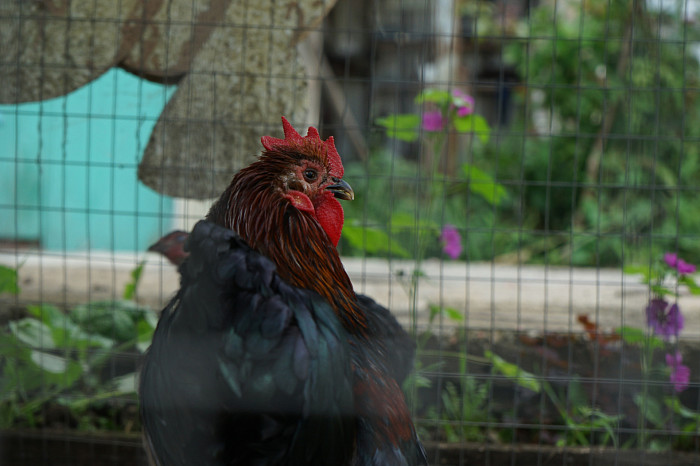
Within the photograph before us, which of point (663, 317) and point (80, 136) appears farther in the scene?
point (80, 136)

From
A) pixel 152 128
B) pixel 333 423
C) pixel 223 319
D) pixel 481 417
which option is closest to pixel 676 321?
pixel 481 417

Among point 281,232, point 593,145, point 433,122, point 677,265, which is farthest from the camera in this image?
point 593,145

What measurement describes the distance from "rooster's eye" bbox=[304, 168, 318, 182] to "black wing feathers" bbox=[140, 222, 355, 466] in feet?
1.11

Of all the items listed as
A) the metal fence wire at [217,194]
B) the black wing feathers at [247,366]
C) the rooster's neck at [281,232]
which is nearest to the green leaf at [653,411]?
the metal fence wire at [217,194]

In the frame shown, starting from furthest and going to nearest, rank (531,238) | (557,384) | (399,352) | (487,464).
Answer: (531,238) < (557,384) < (487,464) < (399,352)

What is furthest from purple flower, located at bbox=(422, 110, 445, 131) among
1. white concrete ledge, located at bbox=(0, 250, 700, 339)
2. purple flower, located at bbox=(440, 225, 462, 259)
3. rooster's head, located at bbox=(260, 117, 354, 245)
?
rooster's head, located at bbox=(260, 117, 354, 245)

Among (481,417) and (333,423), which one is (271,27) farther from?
(481,417)

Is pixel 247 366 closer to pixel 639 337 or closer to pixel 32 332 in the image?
pixel 32 332

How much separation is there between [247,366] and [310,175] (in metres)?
0.51

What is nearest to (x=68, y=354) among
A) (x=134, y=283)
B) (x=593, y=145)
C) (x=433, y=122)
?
(x=134, y=283)

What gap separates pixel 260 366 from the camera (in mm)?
1091

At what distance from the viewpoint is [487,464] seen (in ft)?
7.30

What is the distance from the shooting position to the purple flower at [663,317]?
2084 millimetres

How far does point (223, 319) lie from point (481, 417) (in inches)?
62.4
